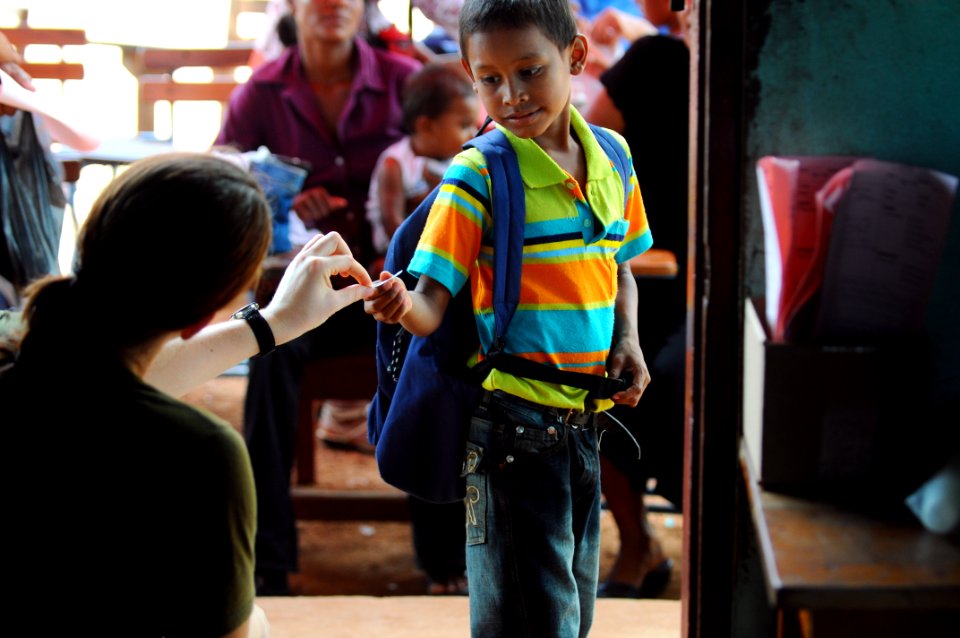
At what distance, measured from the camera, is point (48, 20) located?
418 centimetres

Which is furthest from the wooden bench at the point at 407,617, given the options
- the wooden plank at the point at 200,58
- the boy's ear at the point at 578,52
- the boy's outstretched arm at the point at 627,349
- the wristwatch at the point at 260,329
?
the wooden plank at the point at 200,58

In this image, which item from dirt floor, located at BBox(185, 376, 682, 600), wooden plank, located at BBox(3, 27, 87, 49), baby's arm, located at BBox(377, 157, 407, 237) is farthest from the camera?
wooden plank, located at BBox(3, 27, 87, 49)

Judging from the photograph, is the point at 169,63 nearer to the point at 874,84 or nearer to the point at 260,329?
the point at 260,329

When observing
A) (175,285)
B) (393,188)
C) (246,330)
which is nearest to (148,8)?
(393,188)

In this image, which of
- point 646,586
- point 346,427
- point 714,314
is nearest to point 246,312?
point 714,314

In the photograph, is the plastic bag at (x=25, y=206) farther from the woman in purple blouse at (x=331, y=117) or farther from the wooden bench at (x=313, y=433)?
the woman in purple blouse at (x=331, y=117)

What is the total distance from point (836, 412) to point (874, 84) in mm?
462

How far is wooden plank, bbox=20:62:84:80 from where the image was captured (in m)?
3.49

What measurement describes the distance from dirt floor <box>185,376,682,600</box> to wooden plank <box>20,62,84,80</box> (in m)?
1.58

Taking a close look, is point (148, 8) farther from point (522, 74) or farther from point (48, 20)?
point (522, 74)

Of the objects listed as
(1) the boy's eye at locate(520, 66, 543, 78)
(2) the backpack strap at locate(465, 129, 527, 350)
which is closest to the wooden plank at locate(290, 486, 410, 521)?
(2) the backpack strap at locate(465, 129, 527, 350)

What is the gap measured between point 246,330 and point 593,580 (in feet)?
1.91

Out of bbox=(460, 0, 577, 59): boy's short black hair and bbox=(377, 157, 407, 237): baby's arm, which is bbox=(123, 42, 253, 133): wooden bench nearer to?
bbox=(377, 157, 407, 237): baby's arm

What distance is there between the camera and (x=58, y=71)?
350cm
